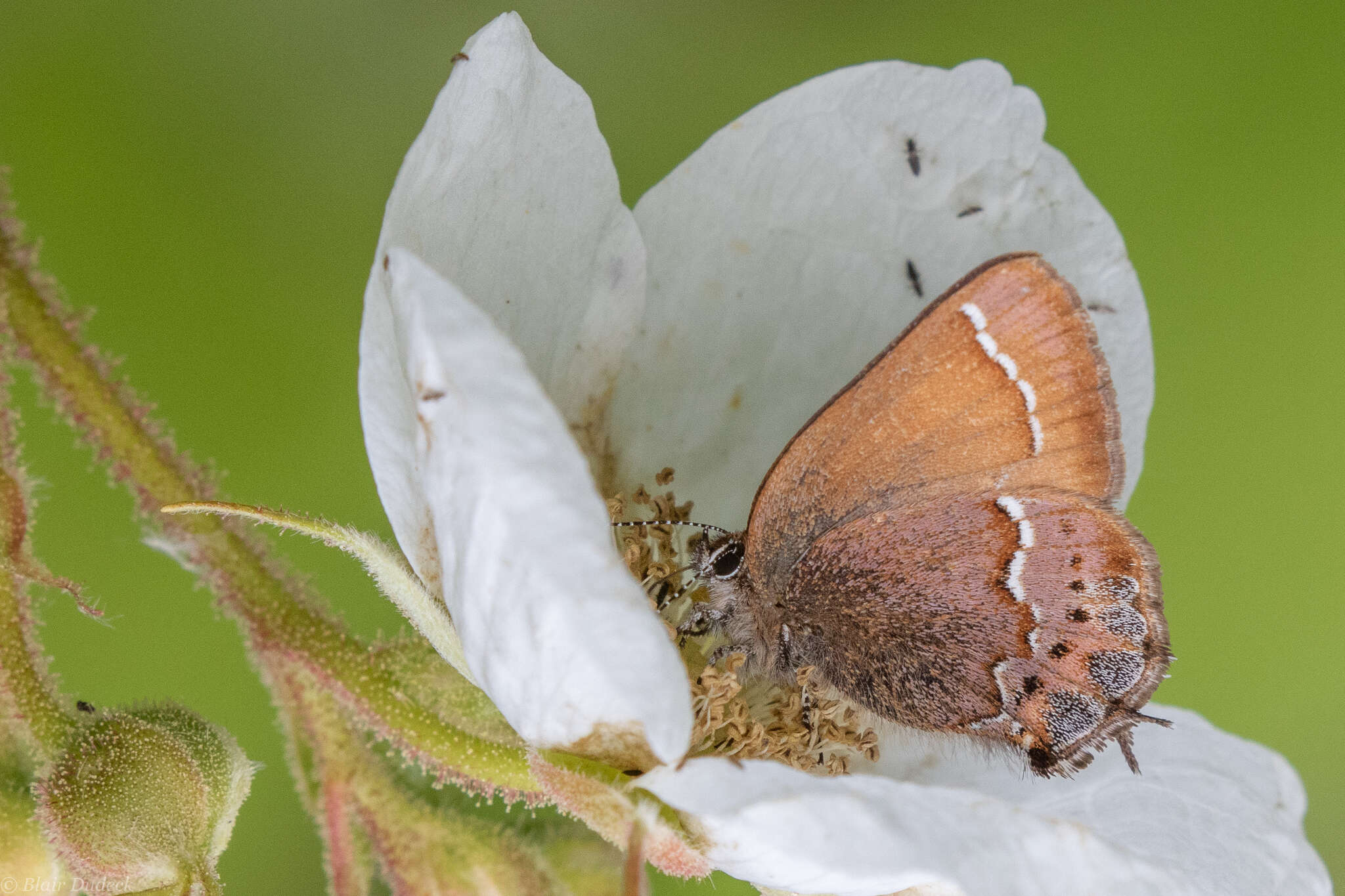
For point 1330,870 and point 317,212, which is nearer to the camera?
point 317,212

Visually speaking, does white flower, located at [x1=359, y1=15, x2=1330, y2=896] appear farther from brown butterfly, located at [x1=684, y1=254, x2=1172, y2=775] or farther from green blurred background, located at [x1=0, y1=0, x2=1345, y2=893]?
green blurred background, located at [x1=0, y1=0, x2=1345, y2=893]

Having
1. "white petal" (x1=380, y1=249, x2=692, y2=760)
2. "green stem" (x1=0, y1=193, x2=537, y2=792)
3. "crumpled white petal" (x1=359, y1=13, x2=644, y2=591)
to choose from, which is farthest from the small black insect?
"green stem" (x1=0, y1=193, x2=537, y2=792)

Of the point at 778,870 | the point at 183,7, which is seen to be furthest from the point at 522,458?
the point at 183,7

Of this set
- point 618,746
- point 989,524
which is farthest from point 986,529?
point 618,746

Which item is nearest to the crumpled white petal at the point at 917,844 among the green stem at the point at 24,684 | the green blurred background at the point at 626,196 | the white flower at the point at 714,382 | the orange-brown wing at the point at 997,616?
the white flower at the point at 714,382

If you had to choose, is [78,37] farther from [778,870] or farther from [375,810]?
[778,870]

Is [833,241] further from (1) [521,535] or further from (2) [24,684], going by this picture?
(2) [24,684]
